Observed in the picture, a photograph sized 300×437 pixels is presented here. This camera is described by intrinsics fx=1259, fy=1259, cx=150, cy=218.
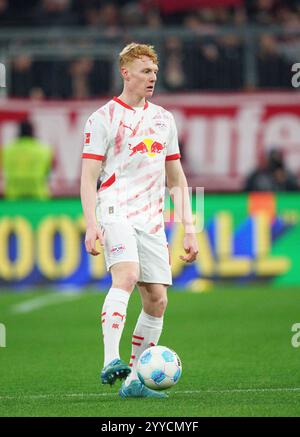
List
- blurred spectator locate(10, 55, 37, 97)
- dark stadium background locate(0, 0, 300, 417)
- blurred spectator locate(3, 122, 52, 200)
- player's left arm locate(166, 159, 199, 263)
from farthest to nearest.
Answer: blurred spectator locate(10, 55, 37, 97) → blurred spectator locate(3, 122, 52, 200) → dark stadium background locate(0, 0, 300, 417) → player's left arm locate(166, 159, 199, 263)

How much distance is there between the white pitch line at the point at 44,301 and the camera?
15234mm

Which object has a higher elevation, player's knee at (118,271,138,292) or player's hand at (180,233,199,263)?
player's hand at (180,233,199,263)

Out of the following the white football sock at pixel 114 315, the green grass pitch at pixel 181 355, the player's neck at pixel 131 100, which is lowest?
the green grass pitch at pixel 181 355

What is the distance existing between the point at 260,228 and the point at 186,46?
3661mm

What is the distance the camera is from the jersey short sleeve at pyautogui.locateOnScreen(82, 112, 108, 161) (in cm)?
802

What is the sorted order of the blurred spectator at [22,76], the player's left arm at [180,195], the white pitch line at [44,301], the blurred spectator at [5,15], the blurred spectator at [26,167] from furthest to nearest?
the blurred spectator at [5,15] < the blurred spectator at [22,76] < the blurred spectator at [26,167] < the white pitch line at [44,301] < the player's left arm at [180,195]

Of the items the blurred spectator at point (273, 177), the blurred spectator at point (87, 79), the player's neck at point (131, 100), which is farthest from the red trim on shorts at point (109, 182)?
the blurred spectator at point (87, 79)

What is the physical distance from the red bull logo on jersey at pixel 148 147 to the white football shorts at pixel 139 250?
0.47 meters

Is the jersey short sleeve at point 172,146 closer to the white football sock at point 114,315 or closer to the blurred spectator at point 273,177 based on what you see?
the white football sock at point 114,315

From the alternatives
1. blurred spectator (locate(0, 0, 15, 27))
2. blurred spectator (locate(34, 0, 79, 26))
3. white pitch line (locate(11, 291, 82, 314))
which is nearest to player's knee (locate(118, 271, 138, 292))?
white pitch line (locate(11, 291, 82, 314))

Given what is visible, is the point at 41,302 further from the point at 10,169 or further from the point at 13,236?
the point at 10,169

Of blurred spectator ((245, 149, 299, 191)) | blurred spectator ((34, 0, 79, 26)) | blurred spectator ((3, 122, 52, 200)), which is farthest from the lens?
blurred spectator ((34, 0, 79, 26))

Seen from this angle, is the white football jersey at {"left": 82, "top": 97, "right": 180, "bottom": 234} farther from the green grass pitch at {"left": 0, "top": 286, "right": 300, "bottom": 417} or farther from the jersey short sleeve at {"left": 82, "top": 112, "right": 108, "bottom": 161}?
the green grass pitch at {"left": 0, "top": 286, "right": 300, "bottom": 417}
